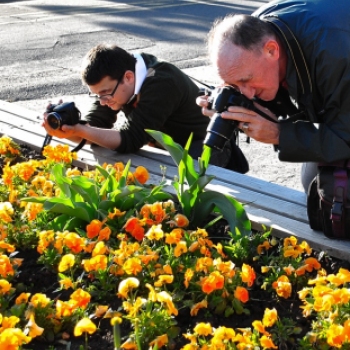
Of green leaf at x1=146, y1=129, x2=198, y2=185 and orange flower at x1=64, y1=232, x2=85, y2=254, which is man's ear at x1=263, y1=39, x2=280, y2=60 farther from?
orange flower at x1=64, y1=232, x2=85, y2=254

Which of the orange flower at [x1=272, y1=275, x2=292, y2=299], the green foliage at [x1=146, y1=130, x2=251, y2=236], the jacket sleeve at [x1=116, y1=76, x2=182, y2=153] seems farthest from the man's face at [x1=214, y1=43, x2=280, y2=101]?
the jacket sleeve at [x1=116, y1=76, x2=182, y2=153]

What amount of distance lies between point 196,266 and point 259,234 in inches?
19.7

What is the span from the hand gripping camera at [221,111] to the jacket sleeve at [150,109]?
99 centimetres

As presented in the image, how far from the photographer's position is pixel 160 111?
13.3 ft

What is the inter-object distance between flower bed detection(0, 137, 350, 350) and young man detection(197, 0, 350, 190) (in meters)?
0.34

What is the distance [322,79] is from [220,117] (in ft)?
1.36

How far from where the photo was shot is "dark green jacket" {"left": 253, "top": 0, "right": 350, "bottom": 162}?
283 centimetres

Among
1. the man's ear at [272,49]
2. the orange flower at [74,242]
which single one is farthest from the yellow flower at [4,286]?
the man's ear at [272,49]

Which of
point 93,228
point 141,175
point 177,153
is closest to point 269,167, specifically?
point 141,175

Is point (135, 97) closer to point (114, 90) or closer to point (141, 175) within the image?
point (114, 90)

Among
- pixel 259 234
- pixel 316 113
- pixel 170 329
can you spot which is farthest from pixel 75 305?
pixel 316 113

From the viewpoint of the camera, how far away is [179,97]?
Result: 414 centimetres

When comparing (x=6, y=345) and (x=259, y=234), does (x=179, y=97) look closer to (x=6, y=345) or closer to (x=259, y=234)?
(x=259, y=234)

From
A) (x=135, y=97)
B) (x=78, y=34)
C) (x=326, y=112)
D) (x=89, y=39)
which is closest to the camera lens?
(x=326, y=112)
